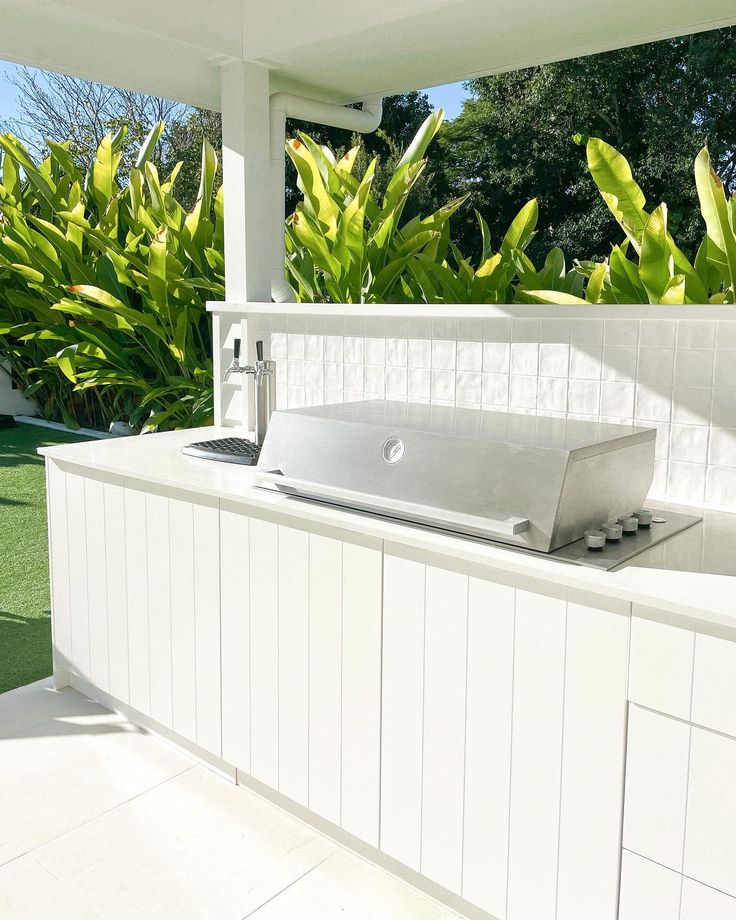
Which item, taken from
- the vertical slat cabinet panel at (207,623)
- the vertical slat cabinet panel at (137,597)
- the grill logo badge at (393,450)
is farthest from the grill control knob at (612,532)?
the vertical slat cabinet panel at (137,597)

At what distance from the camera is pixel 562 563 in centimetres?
142

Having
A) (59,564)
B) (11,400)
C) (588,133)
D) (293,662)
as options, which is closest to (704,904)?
(293,662)

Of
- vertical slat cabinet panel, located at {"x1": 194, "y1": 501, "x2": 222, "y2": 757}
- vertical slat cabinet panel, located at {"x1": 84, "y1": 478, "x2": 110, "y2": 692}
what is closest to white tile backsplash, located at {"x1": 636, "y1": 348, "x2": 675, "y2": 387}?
vertical slat cabinet panel, located at {"x1": 194, "y1": 501, "x2": 222, "y2": 757}

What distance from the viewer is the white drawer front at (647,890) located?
4.33 ft

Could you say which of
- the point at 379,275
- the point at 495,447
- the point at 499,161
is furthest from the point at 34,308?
the point at 499,161

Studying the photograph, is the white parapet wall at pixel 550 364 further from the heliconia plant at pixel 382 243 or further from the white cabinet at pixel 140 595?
the white cabinet at pixel 140 595

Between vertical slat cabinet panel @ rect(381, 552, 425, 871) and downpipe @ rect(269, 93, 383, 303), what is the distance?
1468 millimetres

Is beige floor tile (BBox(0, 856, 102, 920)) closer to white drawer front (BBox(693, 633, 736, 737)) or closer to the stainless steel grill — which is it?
the stainless steel grill

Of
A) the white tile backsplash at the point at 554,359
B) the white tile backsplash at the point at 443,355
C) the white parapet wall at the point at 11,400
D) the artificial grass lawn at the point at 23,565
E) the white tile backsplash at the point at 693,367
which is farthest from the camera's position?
the white parapet wall at the point at 11,400

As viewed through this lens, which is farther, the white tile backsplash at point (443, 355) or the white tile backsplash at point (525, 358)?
the white tile backsplash at point (443, 355)

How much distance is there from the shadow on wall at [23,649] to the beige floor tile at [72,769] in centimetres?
32

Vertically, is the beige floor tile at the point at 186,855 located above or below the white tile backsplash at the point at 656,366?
below

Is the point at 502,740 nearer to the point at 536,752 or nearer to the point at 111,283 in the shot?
the point at 536,752

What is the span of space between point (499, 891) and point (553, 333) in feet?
4.08
